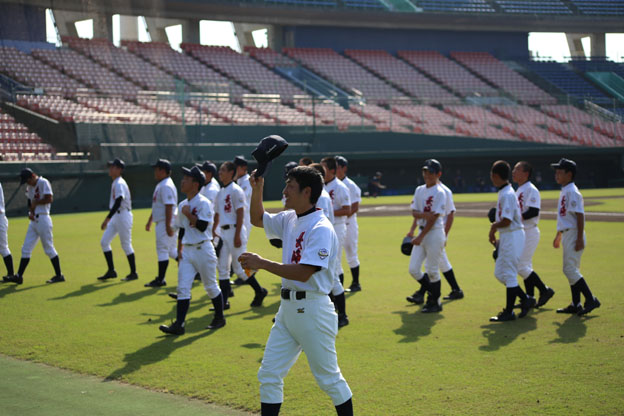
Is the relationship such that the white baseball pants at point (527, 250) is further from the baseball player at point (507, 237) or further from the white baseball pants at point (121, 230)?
the white baseball pants at point (121, 230)

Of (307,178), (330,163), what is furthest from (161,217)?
(307,178)

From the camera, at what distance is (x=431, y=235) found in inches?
384

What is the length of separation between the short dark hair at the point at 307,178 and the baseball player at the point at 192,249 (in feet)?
12.7

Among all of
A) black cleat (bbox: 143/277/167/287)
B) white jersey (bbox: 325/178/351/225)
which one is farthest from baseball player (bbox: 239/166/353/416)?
black cleat (bbox: 143/277/167/287)

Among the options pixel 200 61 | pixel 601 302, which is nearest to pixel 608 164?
pixel 200 61

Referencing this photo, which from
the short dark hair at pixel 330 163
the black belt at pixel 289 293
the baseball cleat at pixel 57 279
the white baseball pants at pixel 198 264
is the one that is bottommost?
the baseball cleat at pixel 57 279

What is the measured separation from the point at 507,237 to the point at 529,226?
1025 millimetres

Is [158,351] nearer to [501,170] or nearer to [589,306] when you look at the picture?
[501,170]

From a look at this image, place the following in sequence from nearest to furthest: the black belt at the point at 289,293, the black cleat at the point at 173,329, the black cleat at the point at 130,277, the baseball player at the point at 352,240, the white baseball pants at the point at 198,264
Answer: the black belt at the point at 289,293, the black cleat at the point at 173,329, the white baseball pants at the point at 198,264, the baseball player at the point at 352,240, the black cleat at the point at 130,277

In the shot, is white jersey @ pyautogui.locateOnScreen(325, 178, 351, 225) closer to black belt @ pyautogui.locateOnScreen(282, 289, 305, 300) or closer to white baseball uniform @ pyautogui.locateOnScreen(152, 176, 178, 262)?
white baseball uniform @ pyautogui.locateOnScreen(152, 176, 178, 262)

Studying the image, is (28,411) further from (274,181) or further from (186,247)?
(274,181)

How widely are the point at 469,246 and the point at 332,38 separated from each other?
4060 cm

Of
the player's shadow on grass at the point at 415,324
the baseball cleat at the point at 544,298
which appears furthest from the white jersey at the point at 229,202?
the baseball cleat at the point at 544,298

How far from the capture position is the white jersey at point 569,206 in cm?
929
